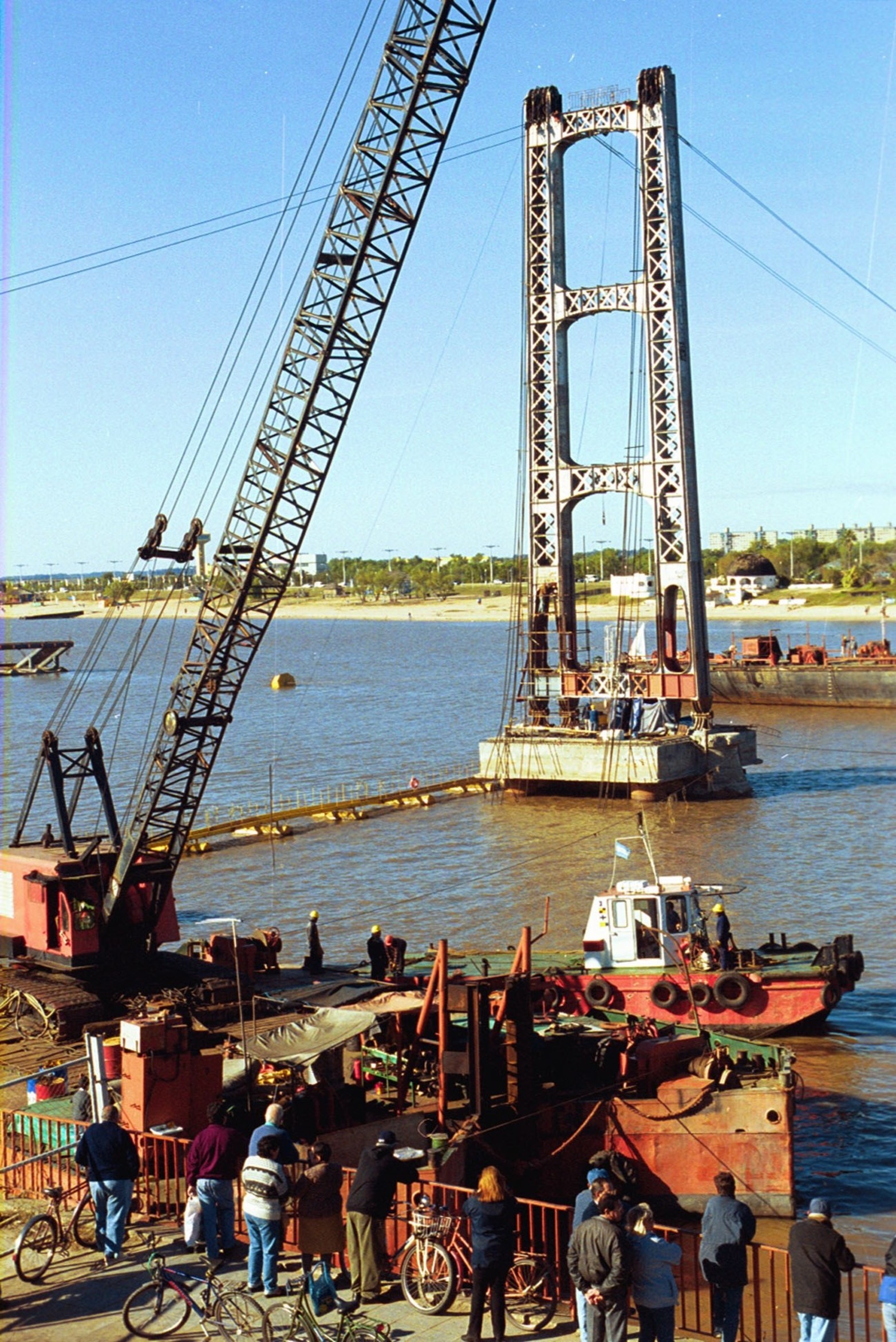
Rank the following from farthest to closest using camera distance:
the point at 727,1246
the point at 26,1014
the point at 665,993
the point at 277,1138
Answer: the point at 665,993 → the point at 26,1014 → the point at 277,1138 → the point at 727,1246

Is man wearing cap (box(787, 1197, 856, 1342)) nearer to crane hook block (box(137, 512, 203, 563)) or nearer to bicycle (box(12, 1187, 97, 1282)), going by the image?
bicycle (box(12, 1187, 97, 1282))

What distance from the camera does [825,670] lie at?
3386 inches

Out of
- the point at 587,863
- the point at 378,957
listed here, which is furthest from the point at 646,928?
the point at 587,863

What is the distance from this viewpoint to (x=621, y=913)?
996 inches

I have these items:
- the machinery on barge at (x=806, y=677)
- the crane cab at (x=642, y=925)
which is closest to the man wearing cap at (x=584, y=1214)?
the crane cab at (x=642, y=925)

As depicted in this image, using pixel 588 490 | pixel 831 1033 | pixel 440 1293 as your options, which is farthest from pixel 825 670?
pixel 440 1293

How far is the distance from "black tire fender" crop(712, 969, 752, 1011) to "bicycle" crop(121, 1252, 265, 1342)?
15.1m

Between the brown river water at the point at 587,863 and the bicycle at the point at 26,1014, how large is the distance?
10.0 m

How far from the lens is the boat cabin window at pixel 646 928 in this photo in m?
25.0

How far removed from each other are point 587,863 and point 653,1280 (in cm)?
3286

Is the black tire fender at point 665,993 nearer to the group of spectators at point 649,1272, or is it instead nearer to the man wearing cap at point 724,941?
the man wearing cap at point 724,941

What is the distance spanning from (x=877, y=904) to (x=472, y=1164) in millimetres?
22818

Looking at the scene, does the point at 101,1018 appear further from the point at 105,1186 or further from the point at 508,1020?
the point at 105,1186

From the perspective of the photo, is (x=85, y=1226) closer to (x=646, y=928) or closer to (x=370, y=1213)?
(x=370, y=1213)
